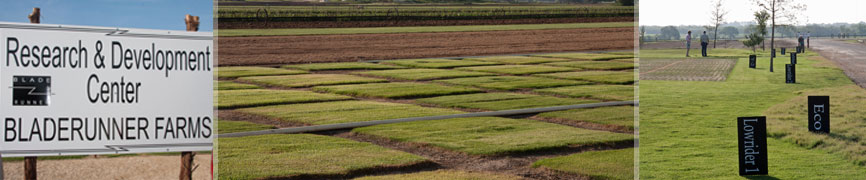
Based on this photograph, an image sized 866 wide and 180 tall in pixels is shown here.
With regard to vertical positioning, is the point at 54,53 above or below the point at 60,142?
above

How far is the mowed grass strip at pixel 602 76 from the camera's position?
11.6 m

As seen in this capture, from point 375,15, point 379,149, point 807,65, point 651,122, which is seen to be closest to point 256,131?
point 379,149

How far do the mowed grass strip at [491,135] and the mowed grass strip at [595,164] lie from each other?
38 cm

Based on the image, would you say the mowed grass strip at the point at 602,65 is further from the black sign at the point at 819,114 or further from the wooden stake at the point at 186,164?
the wooden stake at the point at 186,164

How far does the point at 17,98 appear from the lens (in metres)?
4.24

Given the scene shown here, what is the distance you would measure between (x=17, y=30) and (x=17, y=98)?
0.39 meters

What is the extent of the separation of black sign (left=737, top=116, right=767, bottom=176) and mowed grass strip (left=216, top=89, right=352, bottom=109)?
5761mm

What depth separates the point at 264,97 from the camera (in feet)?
31.4

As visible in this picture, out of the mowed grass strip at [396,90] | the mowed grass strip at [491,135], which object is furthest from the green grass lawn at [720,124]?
the mowed grass strip at [396,90]

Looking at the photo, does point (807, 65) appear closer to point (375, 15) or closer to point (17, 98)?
point (375, 15)

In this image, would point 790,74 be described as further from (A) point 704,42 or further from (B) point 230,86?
(B) point 230,86

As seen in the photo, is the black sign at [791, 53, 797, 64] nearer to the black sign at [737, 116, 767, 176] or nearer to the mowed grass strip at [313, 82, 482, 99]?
the black sign at [737, 116, 767, 176]

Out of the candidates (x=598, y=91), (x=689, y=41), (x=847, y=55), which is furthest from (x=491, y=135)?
(x=847, y=55)

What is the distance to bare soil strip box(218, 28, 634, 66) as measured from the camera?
31.3 ft
